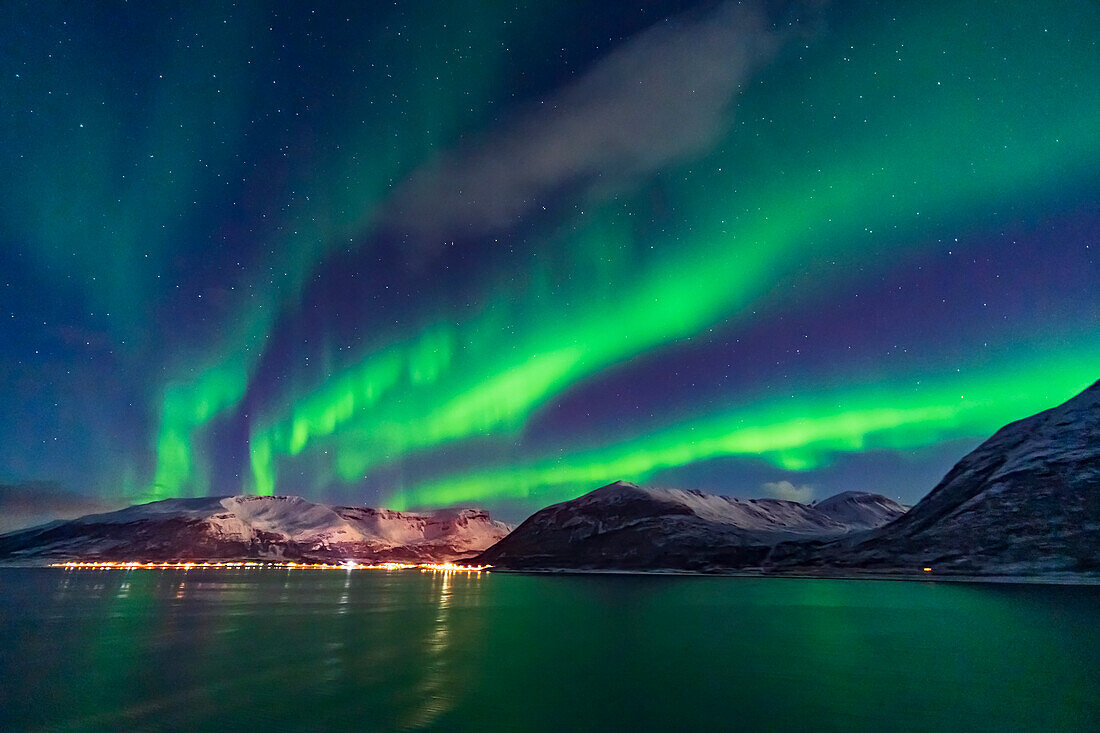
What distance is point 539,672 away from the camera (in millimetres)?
43812

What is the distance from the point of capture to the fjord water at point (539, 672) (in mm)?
31344

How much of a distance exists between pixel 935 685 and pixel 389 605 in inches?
3349

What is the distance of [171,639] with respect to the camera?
57812mm

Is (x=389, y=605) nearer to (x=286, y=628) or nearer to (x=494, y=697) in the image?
(x=286, y=628)

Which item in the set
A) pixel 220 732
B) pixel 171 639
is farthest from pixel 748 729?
pixel 171 639

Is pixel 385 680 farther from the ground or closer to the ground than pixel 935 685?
farther from the ground

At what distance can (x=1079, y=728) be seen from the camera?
31.3 meters

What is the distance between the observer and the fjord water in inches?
1234

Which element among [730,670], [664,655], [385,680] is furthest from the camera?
[664,655]

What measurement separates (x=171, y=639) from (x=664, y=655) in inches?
1871

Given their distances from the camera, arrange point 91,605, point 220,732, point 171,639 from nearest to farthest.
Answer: point 220,732 < point 171,639 < point 91,605

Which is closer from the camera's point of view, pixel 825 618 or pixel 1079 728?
pixel 1079 728

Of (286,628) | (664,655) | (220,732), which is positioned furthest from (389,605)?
(220,732)

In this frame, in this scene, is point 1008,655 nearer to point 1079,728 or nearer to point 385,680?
point 1079,728
